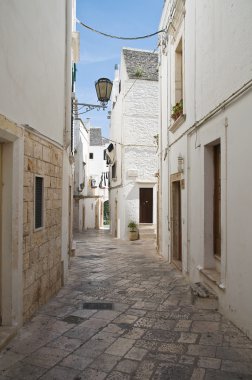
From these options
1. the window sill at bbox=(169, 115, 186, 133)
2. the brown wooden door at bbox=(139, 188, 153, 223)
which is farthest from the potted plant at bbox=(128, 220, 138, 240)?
the window sill at bbox=(169, 115, 186, 133)

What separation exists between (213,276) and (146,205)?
11.8m

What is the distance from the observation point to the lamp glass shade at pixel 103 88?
8.74m

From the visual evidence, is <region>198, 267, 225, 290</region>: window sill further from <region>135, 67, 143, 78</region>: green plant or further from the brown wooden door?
<region>135, 67, 143, 78</region>: green plant

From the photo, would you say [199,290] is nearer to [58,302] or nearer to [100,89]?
[58,302]

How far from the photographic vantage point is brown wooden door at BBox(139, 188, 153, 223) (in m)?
17.2

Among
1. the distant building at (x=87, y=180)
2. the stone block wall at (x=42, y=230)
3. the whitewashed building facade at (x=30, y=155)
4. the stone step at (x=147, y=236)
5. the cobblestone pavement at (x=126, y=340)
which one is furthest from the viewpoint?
the distant building at (x=87, y=180)

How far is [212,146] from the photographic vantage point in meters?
6.01

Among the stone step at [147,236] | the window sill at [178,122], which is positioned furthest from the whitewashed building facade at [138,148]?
the window sill at [178,122]

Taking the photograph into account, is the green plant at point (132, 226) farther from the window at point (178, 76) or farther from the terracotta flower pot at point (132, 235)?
the window at point (178, 76)

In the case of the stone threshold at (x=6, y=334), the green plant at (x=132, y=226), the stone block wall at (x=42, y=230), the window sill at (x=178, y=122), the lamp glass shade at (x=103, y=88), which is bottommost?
the stone threshold at (x=6, y=334)

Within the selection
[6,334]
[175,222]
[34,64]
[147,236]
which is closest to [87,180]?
[147,236]

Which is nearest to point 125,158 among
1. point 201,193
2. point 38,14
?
point 201,193

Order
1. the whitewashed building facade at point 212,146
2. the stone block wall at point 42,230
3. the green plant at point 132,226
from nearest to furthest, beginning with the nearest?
the whitewashed building facade at point 212,146, the stone block wall at point 42,230, the green plant at point 132,226

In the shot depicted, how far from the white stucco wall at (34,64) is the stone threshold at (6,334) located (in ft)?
8.08
